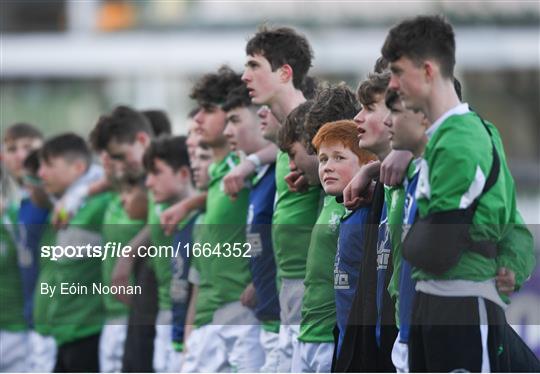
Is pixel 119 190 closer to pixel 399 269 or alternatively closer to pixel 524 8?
pixel 399 269

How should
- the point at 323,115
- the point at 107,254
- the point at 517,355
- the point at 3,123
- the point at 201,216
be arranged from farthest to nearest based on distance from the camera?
the point at 3,123, the point at 107,254, the point at 201,216, the point at 323,115, the point at 517,355

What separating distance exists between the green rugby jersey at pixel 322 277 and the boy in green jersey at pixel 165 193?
7.11ft

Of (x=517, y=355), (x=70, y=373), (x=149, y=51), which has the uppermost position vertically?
(x=149, y=51)

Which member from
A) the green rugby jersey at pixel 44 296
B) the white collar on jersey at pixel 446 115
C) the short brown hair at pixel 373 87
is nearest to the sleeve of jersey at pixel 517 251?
the white collar on jersey at pixel 446 115

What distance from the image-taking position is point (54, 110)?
22.4 m

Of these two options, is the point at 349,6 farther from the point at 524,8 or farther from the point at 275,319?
the point at 275,319

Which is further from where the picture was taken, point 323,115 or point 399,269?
point 323,115

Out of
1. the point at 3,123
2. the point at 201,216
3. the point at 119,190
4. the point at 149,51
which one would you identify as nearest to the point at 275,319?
the point at 201,216

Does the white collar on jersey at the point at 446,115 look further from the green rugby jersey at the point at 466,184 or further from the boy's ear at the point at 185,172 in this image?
the boy's ear at the point at 185,172

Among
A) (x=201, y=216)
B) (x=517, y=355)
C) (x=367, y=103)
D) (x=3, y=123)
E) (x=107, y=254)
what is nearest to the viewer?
(x=517, y=355)

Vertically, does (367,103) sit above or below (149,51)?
below

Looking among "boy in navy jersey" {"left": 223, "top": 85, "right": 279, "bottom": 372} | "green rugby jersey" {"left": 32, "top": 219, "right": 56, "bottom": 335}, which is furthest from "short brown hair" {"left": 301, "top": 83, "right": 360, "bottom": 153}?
"green rugby jersey" {"left": 32, "top": 219, "right": 56, "bottom": 335}

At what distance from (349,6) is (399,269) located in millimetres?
18234

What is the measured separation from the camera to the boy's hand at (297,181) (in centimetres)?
654
